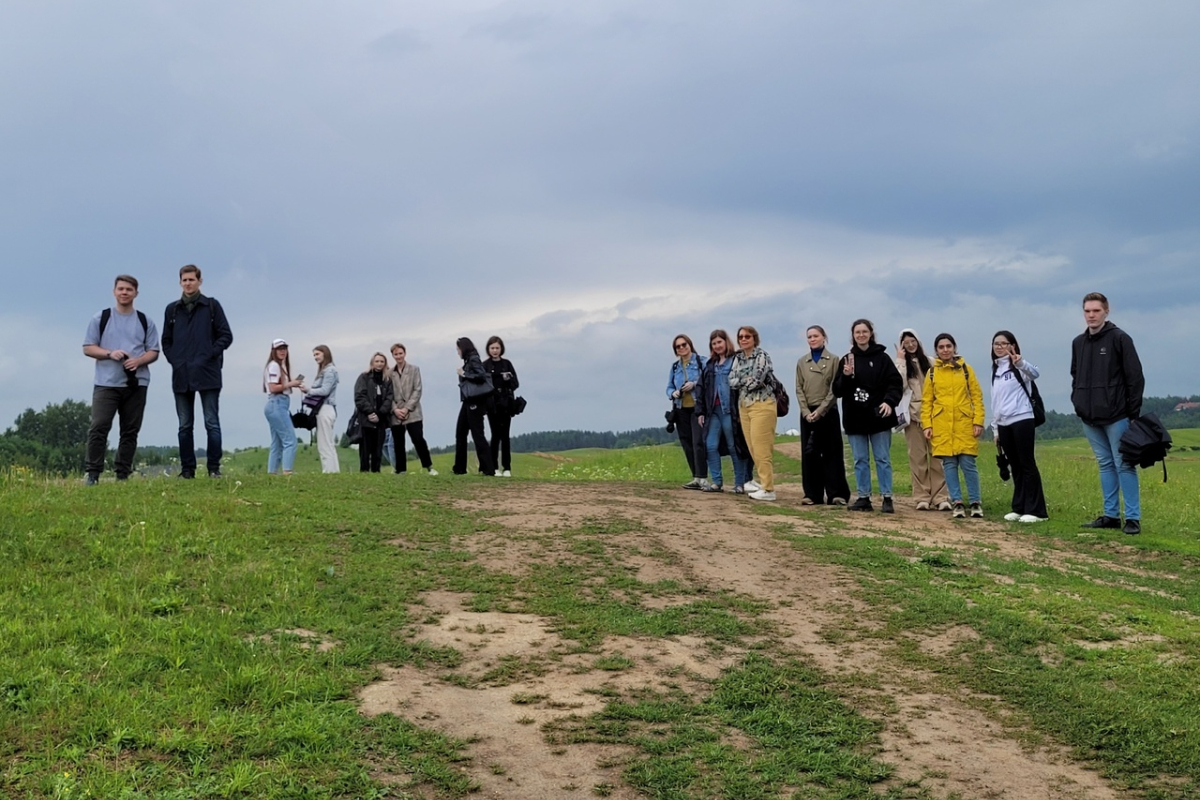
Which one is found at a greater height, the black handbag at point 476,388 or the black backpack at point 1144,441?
the black handbag at point 476,388

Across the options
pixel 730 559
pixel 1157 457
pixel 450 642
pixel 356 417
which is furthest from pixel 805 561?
pixel 356 417

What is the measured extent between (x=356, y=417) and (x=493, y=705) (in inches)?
505

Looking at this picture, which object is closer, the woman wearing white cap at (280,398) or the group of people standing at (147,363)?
the group of people standing at (147,363)

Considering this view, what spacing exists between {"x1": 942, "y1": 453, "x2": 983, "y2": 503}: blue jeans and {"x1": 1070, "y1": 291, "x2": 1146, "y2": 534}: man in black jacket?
5.21ft

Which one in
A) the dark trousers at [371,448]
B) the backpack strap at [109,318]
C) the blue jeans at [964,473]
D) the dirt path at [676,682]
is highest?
the backpack strap at [109,318]

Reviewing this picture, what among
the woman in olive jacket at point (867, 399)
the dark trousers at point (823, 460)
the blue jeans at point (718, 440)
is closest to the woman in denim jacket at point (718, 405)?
the blue jeans at point (718, 440)

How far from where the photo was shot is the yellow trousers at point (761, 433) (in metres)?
14.9

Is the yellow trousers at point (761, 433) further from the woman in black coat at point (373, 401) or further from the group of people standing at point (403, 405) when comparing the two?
the woman in black coat at point (373, 401)

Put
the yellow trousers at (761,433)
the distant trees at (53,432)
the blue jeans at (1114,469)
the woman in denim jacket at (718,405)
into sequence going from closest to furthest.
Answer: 1. the blue jeans at (1114,469)
2. the yellow trousers at (761,433)
3. the woman in denim jacket at (718,405)
4. the distant trees at (53,432)

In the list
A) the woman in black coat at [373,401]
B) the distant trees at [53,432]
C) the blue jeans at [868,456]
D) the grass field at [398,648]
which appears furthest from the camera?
the distant trees at [53,432]

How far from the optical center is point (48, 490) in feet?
37.9

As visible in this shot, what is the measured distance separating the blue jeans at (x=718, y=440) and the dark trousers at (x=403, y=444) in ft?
17.3

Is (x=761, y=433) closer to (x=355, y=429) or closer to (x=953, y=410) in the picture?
(x=953, y=410)

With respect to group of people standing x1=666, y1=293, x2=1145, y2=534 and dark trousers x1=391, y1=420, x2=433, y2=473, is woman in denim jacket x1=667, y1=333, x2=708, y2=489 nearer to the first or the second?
group of people standing x1=666, y1=293, x2=1145, y2=534
